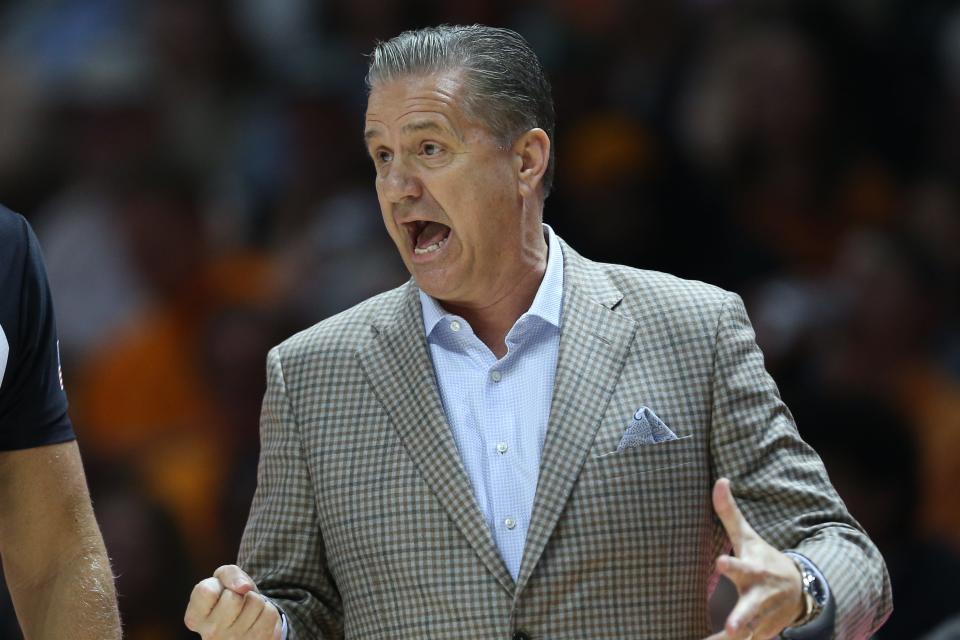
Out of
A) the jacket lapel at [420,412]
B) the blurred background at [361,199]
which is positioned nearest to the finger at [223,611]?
the jacket lapel at [420,412]

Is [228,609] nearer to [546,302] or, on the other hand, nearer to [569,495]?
[569,495]

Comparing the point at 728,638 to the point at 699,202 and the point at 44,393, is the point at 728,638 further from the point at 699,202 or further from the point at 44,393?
the point at 699,202

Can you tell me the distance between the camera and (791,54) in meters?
5.29

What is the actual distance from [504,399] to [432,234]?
314mm

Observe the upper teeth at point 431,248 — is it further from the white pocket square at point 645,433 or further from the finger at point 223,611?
the finger at point 223,611

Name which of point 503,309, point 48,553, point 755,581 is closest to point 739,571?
point 755,581

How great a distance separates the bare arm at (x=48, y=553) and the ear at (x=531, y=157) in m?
0.93

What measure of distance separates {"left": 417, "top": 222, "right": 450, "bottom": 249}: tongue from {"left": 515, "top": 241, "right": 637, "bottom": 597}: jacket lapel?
235mm

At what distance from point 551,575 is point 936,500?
271 centimetres

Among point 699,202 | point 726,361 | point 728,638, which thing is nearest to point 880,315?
point 699,202

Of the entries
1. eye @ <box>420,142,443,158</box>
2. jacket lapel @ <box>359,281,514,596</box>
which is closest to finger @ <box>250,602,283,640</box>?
jacket lapel @ <box>359,281,514,596</box>

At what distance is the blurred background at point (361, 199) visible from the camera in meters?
5.03

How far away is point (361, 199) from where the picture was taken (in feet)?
18.3

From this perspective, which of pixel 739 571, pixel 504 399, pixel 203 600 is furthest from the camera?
pixel 504 399
